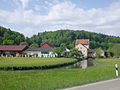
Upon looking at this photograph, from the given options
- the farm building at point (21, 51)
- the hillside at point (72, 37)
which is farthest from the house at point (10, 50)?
the hillside at point (72, 37)

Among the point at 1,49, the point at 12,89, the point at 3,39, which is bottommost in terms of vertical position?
the point at 12,89

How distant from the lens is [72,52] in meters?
77.2

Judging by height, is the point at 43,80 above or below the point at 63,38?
below

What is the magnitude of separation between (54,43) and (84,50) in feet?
157

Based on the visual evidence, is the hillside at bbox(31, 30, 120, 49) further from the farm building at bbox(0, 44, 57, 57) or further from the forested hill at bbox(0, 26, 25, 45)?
the farm building at bbox(0, 44, 57, 57)

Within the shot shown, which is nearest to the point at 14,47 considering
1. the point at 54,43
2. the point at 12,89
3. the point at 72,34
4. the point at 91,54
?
the point at 91,54

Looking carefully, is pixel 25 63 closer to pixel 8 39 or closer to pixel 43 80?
pixel 43 80

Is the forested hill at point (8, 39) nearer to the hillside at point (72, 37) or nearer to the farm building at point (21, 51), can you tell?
the hillside at point (72, 37)

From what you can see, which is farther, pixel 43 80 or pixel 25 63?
pixel 25 63

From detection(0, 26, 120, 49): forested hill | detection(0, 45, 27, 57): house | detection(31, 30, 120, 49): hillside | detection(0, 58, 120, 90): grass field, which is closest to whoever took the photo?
detection(0, 58, 120, 90): grass field

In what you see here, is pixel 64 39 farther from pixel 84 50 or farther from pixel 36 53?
pixel 36 53

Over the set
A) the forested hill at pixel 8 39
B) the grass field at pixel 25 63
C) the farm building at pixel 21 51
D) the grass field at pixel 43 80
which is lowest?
the grass field at pixel 43 80

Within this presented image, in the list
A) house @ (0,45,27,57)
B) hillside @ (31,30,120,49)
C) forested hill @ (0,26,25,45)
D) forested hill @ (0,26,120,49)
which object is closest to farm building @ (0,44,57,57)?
house @ (0,45,27,57)


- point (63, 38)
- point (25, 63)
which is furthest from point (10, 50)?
point (63, 38)
